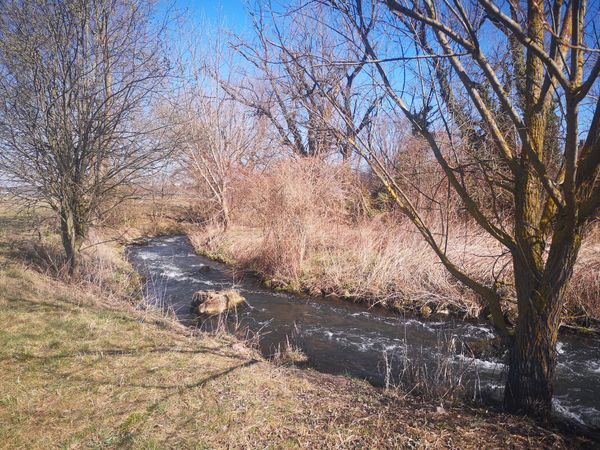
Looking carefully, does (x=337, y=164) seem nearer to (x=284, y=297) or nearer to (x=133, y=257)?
(x=284, y=297)

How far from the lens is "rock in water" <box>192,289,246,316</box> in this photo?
8.06 meters

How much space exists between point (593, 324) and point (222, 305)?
7193 mm

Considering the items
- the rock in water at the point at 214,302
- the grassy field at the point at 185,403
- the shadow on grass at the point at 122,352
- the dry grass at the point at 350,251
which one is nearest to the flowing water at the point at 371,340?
the rock in water at the point at 214,302

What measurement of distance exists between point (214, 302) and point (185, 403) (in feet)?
15.7

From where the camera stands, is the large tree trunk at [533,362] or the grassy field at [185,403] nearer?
the grassy field at [185,403]

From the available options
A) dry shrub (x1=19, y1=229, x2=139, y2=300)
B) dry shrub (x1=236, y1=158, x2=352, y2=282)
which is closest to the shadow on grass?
dry shrub (x1=19, y1=229, x2=139, y2=300)

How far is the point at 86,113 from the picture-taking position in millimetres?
7301

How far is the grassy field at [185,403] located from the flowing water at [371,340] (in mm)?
922

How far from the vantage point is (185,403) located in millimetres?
3467

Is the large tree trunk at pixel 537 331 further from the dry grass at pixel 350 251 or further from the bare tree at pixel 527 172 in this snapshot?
the dry grass at pixel 350 251

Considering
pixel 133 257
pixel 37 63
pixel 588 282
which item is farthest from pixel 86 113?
pixel 588 282

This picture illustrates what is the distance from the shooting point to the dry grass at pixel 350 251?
8609 millimetres

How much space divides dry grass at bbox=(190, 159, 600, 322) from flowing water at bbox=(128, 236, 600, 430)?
25.3 inches

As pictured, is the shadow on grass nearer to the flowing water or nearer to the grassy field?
the grassy field
